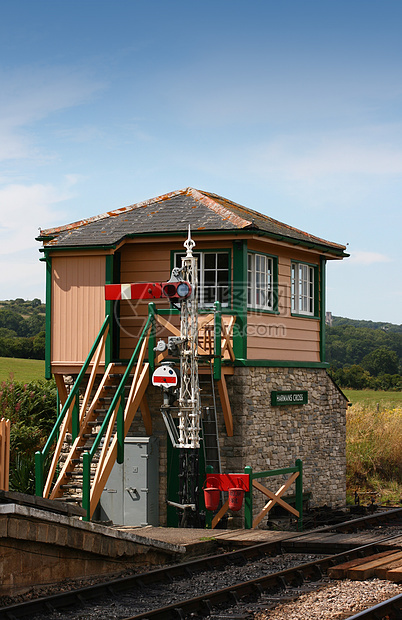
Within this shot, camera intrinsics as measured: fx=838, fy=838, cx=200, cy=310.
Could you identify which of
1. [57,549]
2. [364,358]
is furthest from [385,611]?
[364,358]

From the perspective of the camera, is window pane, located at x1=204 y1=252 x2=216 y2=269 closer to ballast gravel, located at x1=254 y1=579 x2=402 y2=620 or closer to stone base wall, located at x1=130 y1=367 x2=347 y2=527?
stone base wall, located at x1=130 y1=367 x2=347 y2=527

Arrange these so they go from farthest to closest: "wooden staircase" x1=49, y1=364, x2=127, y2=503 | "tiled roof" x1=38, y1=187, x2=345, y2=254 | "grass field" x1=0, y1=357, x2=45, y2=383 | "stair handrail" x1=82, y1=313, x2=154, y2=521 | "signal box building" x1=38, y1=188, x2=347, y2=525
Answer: "grass field" x1=0, y1=357, x2=45, y2=383 → "tiled roof" x1=38, y1=187, x2=345, y2=254 → "signal box building" x1=38, y1=188, x2=347, y2=525 → "wooden staircase" x1=49, y1=364, x2=127, y2=503 → "stair handrail" x1=82, y1=313, x2=154, y2=521

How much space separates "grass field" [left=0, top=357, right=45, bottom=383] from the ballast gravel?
2893cm

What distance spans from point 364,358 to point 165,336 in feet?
188

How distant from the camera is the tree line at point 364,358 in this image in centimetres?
5621

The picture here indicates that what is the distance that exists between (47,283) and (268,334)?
461 centimetres

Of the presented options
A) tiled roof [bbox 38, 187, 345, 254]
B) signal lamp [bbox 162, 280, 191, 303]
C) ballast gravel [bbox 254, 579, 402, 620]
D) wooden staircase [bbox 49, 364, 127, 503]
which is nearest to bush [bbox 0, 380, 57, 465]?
wooden staircase [bbox 49, 364, 127, 503]

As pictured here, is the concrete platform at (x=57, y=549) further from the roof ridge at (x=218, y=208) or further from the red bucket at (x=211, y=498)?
the roof ridge at (x=218, y=208)

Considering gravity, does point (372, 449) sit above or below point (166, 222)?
below

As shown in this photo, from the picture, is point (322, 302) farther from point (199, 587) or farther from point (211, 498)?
point (199, 587)

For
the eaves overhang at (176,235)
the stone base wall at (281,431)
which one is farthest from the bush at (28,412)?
the eaves overhang at (176,235)

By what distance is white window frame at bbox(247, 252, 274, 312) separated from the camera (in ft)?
55.0

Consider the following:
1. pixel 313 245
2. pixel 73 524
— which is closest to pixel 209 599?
pixel 73 524

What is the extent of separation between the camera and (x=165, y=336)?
16.6 m
